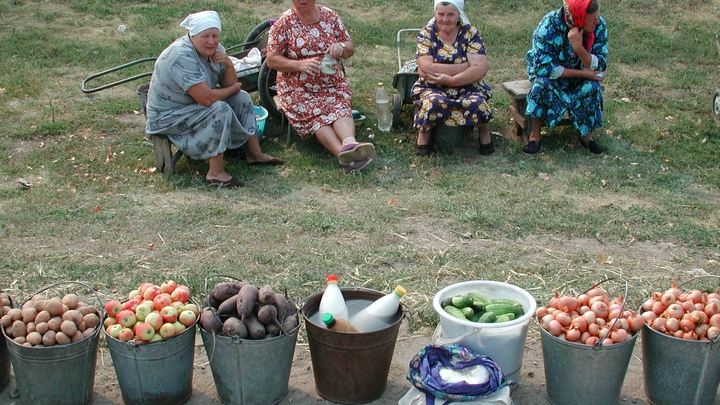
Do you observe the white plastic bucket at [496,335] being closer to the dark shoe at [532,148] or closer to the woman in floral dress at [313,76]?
the woman in floral dress at [313,76]

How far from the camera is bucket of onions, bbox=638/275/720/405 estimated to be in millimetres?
3588

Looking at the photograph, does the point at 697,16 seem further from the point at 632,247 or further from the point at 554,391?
the point at 554,391

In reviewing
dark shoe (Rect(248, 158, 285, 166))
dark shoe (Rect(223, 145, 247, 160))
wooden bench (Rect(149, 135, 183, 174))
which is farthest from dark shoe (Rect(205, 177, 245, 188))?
dark shoe (Rect(223, 145, 247, 160))

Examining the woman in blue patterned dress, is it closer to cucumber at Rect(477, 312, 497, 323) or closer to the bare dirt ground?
the bare dirt ground

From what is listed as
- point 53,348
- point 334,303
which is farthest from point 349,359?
point 53,348

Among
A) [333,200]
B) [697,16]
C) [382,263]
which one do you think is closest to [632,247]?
[382,263]

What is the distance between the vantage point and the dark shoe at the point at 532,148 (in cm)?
759

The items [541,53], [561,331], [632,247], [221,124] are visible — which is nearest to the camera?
[561,331]

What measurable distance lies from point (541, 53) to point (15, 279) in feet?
17.5

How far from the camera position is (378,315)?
380 centimetres

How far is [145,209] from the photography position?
625 centimetres

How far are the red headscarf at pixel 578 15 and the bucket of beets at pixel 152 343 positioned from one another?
504 cm

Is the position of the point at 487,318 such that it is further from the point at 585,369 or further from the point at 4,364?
the point at 4,364

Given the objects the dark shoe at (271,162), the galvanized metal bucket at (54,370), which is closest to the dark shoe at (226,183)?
the dark shoe at (271,162)
